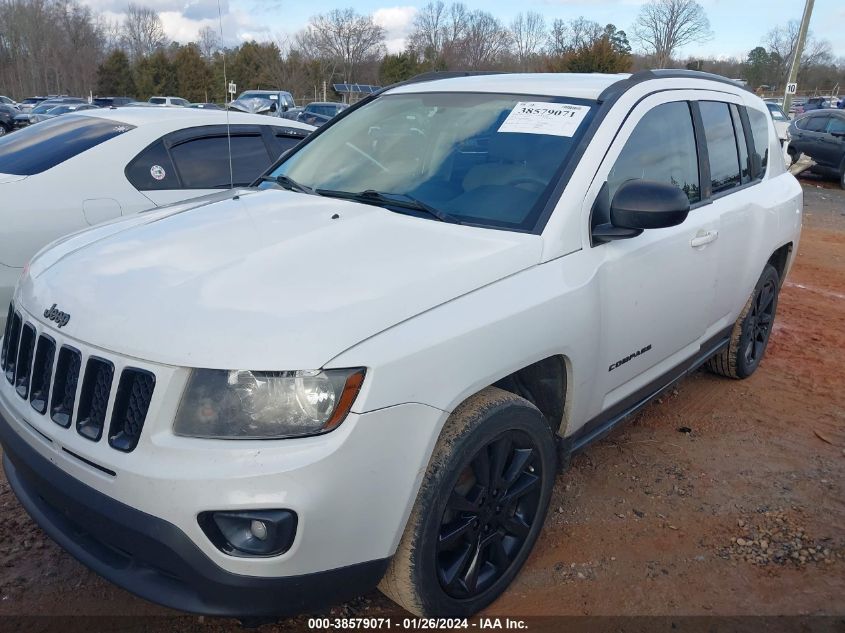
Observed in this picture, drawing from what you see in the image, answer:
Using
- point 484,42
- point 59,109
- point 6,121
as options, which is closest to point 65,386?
point 59,109

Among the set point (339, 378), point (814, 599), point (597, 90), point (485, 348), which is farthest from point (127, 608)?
point (597, 90)

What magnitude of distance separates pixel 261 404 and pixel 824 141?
62.0 feet

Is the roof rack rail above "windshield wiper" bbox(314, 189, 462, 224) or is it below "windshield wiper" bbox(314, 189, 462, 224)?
above

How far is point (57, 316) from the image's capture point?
2.14 m

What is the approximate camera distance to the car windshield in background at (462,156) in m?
2.77

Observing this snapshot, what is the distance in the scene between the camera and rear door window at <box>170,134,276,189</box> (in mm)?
4742

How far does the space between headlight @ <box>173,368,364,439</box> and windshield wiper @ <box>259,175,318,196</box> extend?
1.47 m

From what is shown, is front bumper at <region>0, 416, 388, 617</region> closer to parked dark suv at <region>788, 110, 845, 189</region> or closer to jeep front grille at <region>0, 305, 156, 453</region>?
jeep front grille at <region>0, 305, 156, 453</region>

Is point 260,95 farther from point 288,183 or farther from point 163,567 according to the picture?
point 163,567

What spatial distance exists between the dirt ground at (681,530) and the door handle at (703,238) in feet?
3.88

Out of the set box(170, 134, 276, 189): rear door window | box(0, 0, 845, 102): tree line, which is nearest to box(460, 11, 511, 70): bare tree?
box(0, 0, 845, 102): tree line

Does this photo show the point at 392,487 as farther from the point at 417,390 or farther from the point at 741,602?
the point at 741,602

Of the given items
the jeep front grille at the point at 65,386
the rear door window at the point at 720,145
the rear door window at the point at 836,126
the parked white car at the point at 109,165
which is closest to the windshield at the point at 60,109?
the parked white car at the point at 109,165

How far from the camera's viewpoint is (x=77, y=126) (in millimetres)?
4801
